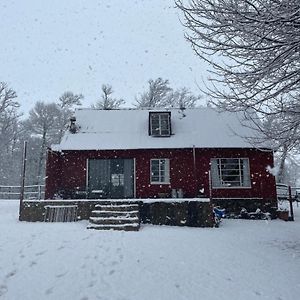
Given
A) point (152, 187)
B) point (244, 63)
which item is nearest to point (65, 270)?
point (244, 63)

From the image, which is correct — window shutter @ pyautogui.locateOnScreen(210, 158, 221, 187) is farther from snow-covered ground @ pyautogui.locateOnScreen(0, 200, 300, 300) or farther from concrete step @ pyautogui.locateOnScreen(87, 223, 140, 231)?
concrete step @ pyautogui.locateOnScreen(87, 223, 140, 231)

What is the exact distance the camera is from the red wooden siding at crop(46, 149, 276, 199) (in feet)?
50.2

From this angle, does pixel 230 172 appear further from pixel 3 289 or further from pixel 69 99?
pixel 69 99

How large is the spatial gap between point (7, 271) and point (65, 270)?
3.22 feet

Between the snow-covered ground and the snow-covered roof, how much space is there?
6.24 metres

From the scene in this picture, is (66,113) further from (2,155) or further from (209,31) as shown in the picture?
(209,31)

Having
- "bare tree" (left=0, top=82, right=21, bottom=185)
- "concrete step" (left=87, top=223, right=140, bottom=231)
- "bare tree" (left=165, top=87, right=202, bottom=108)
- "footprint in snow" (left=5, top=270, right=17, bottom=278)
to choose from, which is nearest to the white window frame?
"concrete step" (left=87, top=223, right=140, bottom=231)

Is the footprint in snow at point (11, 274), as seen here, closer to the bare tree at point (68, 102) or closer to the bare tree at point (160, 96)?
the bare tree at point (160, 96)

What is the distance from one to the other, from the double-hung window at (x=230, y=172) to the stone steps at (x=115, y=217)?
218 inches

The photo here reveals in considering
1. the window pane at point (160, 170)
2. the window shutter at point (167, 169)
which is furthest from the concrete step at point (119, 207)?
the window shutter at point (167, 169)

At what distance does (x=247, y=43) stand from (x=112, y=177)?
1151cm

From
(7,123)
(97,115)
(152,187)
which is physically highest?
(7,123)

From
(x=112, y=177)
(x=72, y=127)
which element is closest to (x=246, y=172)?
(x=112, y=177)

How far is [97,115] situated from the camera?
1797 cm
